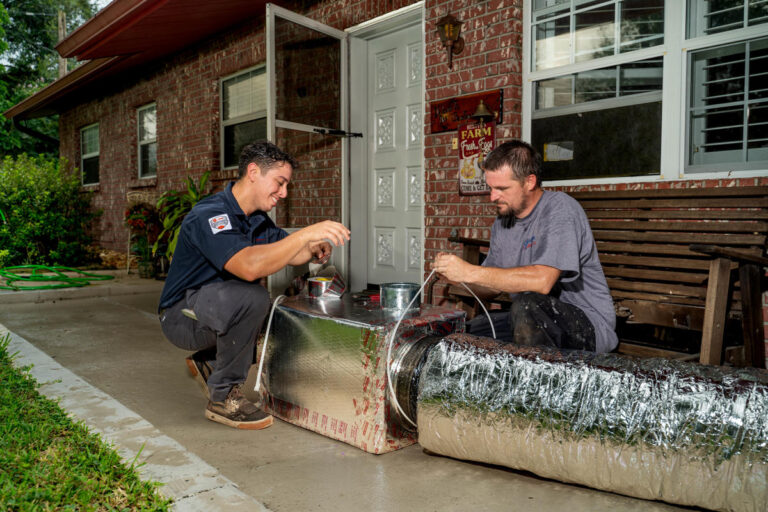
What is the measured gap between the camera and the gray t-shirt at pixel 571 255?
8.07ft

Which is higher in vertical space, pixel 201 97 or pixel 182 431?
pixel 201 97

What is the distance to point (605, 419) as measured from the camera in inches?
70.5

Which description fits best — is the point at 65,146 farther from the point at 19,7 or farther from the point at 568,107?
the point at 19,7

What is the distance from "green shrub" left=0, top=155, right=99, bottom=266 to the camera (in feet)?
29.6

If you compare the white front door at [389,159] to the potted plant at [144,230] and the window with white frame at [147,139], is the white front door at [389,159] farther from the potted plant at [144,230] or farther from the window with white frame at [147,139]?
the window with white frame at [147,139]

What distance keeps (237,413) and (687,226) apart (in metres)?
2.52

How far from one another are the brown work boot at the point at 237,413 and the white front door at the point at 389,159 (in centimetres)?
264

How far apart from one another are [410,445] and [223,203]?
1.43 metres

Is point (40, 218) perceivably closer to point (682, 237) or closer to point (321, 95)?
point (321, 95)

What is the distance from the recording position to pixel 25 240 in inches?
357

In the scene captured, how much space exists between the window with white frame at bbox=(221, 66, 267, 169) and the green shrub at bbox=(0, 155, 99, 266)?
379 centimetres

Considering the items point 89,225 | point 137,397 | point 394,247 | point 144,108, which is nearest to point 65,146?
point 89,225

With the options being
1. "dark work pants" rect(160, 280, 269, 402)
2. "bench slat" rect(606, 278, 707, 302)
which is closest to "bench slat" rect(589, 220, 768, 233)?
"bench slat" rect(606, 278, 707, 302)

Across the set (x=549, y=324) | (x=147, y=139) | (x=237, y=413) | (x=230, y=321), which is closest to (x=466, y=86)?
(x=549, y=324)
